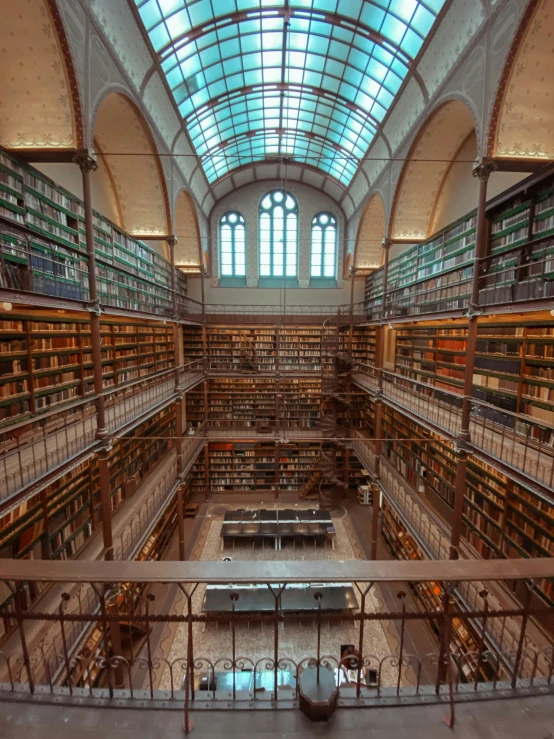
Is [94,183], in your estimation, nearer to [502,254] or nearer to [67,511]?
[67,511]

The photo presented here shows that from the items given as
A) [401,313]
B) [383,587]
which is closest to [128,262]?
[401,313]

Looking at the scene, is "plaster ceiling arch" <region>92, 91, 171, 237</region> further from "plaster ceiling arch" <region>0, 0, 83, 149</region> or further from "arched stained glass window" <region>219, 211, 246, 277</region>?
"arched stained glass window" <region>219, 211, 246, 277</region>

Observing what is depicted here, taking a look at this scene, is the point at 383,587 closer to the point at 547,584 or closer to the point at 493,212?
the point at 547,584

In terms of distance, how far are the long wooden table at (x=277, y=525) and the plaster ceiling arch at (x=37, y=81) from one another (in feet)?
25.8

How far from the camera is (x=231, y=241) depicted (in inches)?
512

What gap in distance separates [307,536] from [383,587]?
1.92 metres

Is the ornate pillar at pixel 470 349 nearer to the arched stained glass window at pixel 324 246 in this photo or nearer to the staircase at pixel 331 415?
the staircase at pixel 331 415

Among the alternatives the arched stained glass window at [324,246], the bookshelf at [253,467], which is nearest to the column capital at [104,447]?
the bookshelf at [253,467]

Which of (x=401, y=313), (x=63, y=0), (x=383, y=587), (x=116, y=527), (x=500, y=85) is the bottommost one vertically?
(x=383, y=587)

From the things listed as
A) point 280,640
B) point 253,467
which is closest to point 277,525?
point 280,640

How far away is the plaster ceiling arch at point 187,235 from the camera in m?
10.2

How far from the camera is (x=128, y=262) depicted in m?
7.77

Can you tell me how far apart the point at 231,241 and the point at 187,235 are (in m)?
2.21

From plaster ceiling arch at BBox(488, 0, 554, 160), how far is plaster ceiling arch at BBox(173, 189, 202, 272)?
7486 mm
